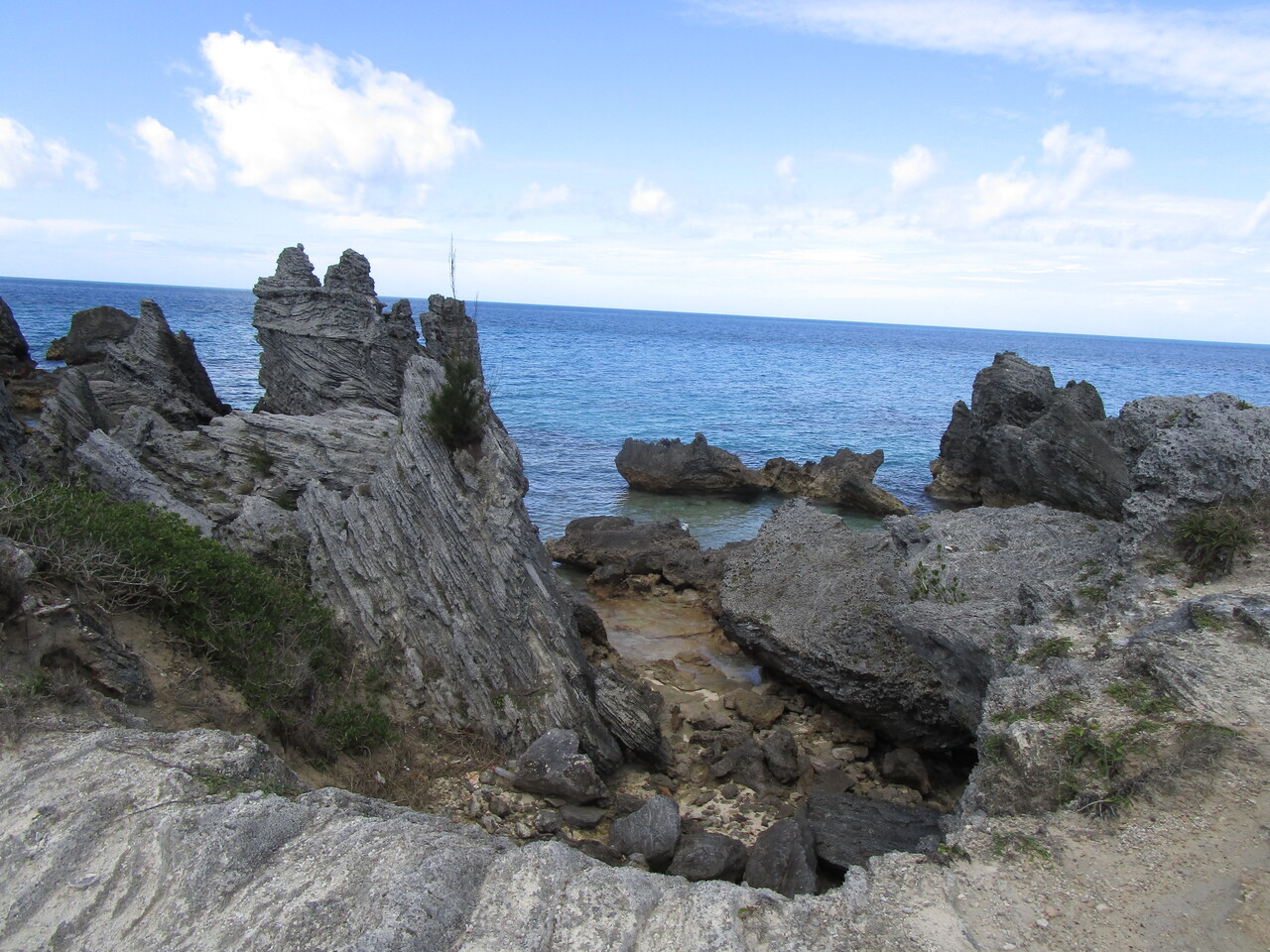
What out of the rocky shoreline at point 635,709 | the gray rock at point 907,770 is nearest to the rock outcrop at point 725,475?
the rocky shoreline at point 635,709

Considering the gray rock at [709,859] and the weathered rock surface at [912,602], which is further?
the weathered rock surface at [912,602]

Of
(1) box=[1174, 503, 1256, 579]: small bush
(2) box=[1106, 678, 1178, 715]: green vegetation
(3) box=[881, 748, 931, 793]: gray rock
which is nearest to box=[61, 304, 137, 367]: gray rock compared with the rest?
(3) box=[881, 748, 931, 793]: gray rock

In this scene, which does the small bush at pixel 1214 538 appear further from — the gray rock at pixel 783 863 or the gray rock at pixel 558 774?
the gray rock at pixel 558 774

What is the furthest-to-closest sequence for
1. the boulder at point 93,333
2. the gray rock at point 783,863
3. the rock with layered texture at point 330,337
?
the boulder at point 93,333 < the rock with layered texture at point 330,337 < the gray rock at point 783,863

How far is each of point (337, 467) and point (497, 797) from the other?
9.55 metres

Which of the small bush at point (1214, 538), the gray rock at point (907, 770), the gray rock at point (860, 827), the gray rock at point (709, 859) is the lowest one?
the gray rock at point (907, 770)

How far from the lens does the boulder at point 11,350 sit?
42.5 meters

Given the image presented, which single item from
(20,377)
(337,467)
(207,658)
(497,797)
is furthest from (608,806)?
(20,377)

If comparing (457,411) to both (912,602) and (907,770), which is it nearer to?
(912,602)

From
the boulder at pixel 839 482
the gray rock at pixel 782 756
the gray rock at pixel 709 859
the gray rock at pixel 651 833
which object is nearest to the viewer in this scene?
the gray rock at pixel 709 859

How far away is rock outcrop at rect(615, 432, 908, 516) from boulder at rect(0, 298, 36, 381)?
3384 cm

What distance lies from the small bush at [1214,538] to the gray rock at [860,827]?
5200 mm

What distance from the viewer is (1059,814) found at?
7.98m

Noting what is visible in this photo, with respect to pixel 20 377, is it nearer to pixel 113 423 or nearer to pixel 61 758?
pixel 113 423
